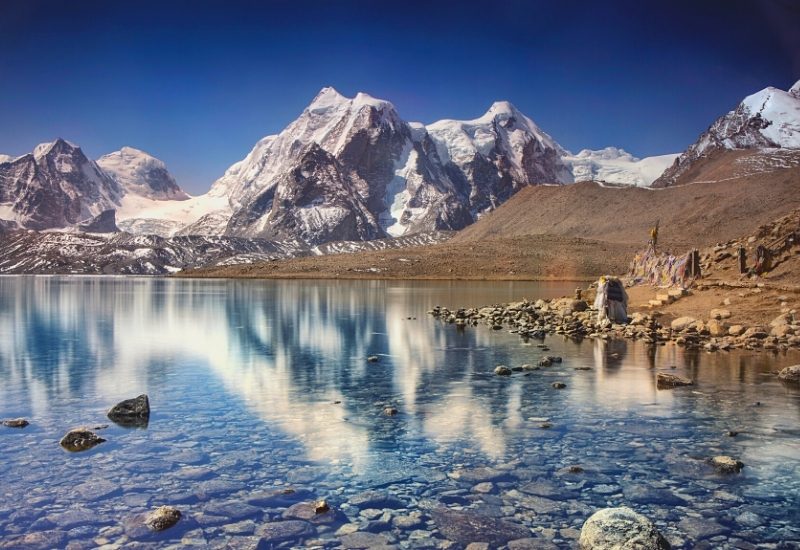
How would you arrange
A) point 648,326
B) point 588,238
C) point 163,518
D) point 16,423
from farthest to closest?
point 588,238 → point 648,326 → point 16,423 → point 163,518

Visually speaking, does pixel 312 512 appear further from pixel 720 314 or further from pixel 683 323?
pixel 720 314

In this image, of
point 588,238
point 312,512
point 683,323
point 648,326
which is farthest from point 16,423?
point 588,238

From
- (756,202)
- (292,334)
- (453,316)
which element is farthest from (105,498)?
(756,202)

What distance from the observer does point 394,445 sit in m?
12.5

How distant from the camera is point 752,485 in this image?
33.9 ft

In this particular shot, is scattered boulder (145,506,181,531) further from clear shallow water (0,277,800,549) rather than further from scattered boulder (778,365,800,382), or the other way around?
scattered boulder (778,365,800,382)

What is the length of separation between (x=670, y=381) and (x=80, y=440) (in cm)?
1450

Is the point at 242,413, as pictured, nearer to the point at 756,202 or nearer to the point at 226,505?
the point at 226,505

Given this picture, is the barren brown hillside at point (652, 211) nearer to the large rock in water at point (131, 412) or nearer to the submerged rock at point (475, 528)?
the large rock in water at point (131, 412)

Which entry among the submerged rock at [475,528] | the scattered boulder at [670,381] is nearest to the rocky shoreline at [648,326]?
the scattered boulder at [670,381]

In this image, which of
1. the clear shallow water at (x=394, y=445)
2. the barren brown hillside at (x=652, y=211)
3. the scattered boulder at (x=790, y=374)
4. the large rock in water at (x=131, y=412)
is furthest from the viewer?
the barren brown hillside at (x=652, y=211)

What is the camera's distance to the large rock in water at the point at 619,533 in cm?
791

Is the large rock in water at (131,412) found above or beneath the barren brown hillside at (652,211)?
beneath

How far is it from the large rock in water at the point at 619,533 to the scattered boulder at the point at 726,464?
327cm
